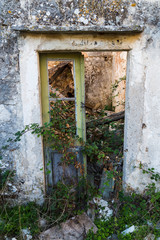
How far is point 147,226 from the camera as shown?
2697 mm

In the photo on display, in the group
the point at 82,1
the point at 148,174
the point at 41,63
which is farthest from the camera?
the point at 148,174

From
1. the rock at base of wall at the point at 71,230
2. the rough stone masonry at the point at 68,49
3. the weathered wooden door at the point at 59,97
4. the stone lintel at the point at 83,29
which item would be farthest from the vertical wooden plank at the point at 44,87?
the rock at base of wall at the point at 71,230

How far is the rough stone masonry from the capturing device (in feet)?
8.25

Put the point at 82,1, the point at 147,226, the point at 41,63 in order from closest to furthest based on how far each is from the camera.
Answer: the point at 82,1, the point at 147,226, the point at 41,63

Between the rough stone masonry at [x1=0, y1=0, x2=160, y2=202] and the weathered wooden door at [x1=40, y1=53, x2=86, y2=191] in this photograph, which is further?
the weathered wooden door at [x1=40, y1=53, x2=86, y2=191]

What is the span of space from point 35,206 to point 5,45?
2282 millimetres

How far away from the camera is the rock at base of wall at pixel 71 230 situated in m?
2.61

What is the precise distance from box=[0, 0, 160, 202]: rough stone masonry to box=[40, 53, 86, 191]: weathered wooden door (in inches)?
9.2

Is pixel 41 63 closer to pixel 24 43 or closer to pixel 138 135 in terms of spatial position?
pixel 24 43

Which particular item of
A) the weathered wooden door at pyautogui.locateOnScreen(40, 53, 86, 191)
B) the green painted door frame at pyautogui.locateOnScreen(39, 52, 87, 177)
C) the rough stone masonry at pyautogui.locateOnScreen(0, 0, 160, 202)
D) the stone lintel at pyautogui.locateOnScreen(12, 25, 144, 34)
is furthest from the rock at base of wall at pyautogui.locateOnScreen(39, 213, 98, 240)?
the stone lintel at pyautogui.locateOnScreen(12, 25, 144, 34)

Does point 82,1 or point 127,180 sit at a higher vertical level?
point 82,1

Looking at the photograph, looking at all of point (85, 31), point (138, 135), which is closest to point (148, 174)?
point (138, 135)

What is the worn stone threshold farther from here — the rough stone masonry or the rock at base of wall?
the rock at base of wall

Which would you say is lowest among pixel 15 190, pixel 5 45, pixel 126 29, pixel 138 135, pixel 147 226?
pixel 147 226
